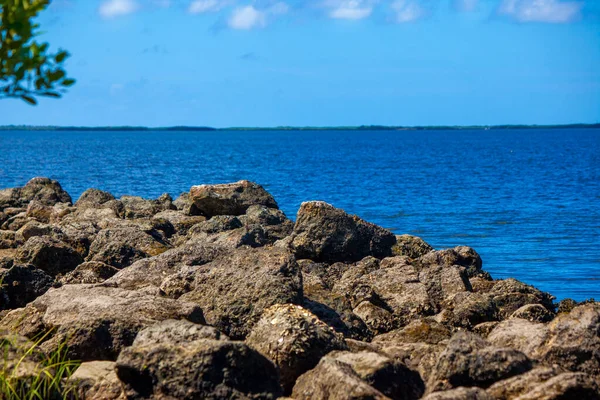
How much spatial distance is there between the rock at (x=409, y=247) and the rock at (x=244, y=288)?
23.2 feet

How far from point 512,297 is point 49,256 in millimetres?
8279

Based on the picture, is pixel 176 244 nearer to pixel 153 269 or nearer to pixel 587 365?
pixel 153 269

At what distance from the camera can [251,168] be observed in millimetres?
81500

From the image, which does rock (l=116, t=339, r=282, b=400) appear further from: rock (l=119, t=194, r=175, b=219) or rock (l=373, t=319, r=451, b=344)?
rock (l=119, t=194, r=175, b=219)

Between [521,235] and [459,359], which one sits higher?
[459,359]

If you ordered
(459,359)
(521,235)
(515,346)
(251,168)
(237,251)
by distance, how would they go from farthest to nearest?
(251,168) → (521,235) → (237,251) → (515,346) → (459,359)

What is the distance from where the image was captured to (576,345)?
8.99m

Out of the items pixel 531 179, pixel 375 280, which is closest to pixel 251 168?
pixel 531 179

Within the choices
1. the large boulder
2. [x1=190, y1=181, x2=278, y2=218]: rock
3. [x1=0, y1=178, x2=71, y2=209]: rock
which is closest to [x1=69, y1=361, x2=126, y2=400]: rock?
the large boulder

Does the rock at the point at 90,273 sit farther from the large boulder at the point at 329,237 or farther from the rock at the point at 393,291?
the large boulder at the point at 329,237

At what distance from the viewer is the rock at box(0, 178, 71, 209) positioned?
29.7 m

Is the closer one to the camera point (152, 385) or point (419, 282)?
point (152, 385)

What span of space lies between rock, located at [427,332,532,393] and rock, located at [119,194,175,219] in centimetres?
1808

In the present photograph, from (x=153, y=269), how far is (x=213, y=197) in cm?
999
